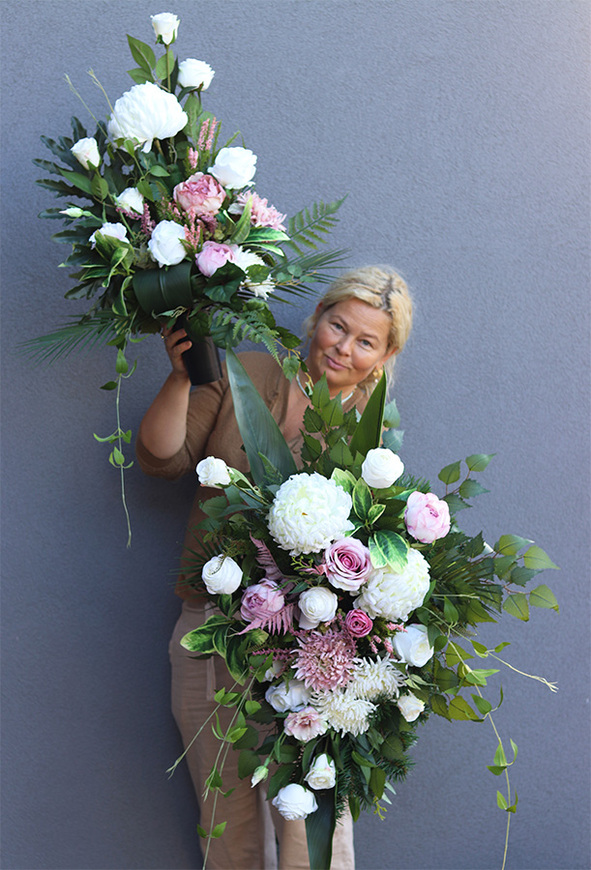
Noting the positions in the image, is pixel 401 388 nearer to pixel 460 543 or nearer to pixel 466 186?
pixel 466 186

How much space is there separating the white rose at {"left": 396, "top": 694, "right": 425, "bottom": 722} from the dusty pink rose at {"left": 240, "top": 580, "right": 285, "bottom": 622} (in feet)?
0.81

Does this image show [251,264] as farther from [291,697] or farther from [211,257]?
[291,697]

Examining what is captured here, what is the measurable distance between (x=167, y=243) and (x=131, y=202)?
4.4 inches

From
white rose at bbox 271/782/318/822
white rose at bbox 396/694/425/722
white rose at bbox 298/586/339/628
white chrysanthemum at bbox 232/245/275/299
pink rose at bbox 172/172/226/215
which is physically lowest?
white rose at bbox 271/782/318/822

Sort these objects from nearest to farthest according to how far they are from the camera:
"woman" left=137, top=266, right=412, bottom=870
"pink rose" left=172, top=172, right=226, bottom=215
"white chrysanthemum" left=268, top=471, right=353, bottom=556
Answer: "white chrysanthemum" left=268, top=471, right=353, bottom=556 < "pink rose" left=172, top=172, right=226, bottom=215 < "woman" left=137, top=266, right=412, bottom=870

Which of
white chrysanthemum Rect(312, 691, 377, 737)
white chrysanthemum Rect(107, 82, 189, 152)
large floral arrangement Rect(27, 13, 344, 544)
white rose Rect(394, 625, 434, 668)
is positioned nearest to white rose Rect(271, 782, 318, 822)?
white chrysanthemum Rect(312, 691, 377, 737)

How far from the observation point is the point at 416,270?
1.92 meters

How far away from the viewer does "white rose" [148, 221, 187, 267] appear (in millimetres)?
1284

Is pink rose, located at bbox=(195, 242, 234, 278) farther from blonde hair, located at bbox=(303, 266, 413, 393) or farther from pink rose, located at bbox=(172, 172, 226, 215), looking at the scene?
blonde hair, located at bbox=(303, 266, 413, 393)

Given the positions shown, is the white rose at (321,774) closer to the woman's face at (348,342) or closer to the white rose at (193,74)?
the woman's face at (348,342)

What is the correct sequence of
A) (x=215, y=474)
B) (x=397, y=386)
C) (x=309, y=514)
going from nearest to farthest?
(x=309, y=514)
(x=215, y=474)
(x=397, y=386)

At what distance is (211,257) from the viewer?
50.8 inches

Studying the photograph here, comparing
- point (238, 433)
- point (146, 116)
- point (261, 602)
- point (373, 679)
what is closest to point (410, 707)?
point (373, 679)

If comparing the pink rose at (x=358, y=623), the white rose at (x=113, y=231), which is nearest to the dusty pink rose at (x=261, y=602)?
the pink rose at (x=358, y=623)
